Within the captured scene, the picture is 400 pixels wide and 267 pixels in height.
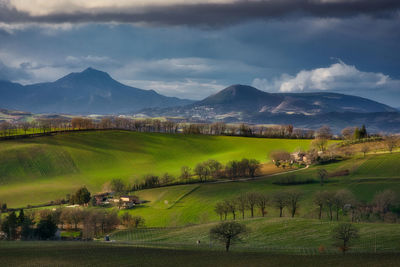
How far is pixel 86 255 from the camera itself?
56344mm

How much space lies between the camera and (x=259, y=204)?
Answer: 10581 cm

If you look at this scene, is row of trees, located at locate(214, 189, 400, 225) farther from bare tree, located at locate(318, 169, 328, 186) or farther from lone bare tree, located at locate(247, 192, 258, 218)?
bare tree, located at locate(318, 169, 328, 186)

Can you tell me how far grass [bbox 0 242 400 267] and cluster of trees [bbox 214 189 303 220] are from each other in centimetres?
4416

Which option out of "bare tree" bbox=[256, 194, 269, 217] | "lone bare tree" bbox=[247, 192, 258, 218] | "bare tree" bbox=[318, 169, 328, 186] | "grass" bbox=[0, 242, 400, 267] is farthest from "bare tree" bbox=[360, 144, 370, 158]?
"grass" bbox=[0, 242, 400, 267]

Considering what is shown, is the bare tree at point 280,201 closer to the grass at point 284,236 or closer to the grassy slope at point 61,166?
the grass at point 284,236

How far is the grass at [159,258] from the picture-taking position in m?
51.5

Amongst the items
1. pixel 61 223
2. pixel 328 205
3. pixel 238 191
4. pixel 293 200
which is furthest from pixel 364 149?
pixel 61 223

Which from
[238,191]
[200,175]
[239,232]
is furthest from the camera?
[200,175]

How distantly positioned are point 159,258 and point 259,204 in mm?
54926

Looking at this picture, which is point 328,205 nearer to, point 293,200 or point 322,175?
point 293,200

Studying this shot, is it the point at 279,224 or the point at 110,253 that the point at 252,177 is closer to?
the point at 279,224

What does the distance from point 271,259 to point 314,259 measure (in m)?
5.48

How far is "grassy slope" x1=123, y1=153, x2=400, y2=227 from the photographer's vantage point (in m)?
108

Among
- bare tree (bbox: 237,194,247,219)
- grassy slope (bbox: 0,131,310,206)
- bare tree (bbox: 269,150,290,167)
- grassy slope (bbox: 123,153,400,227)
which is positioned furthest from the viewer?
bare tree (bbox: 269,150,290,167)
